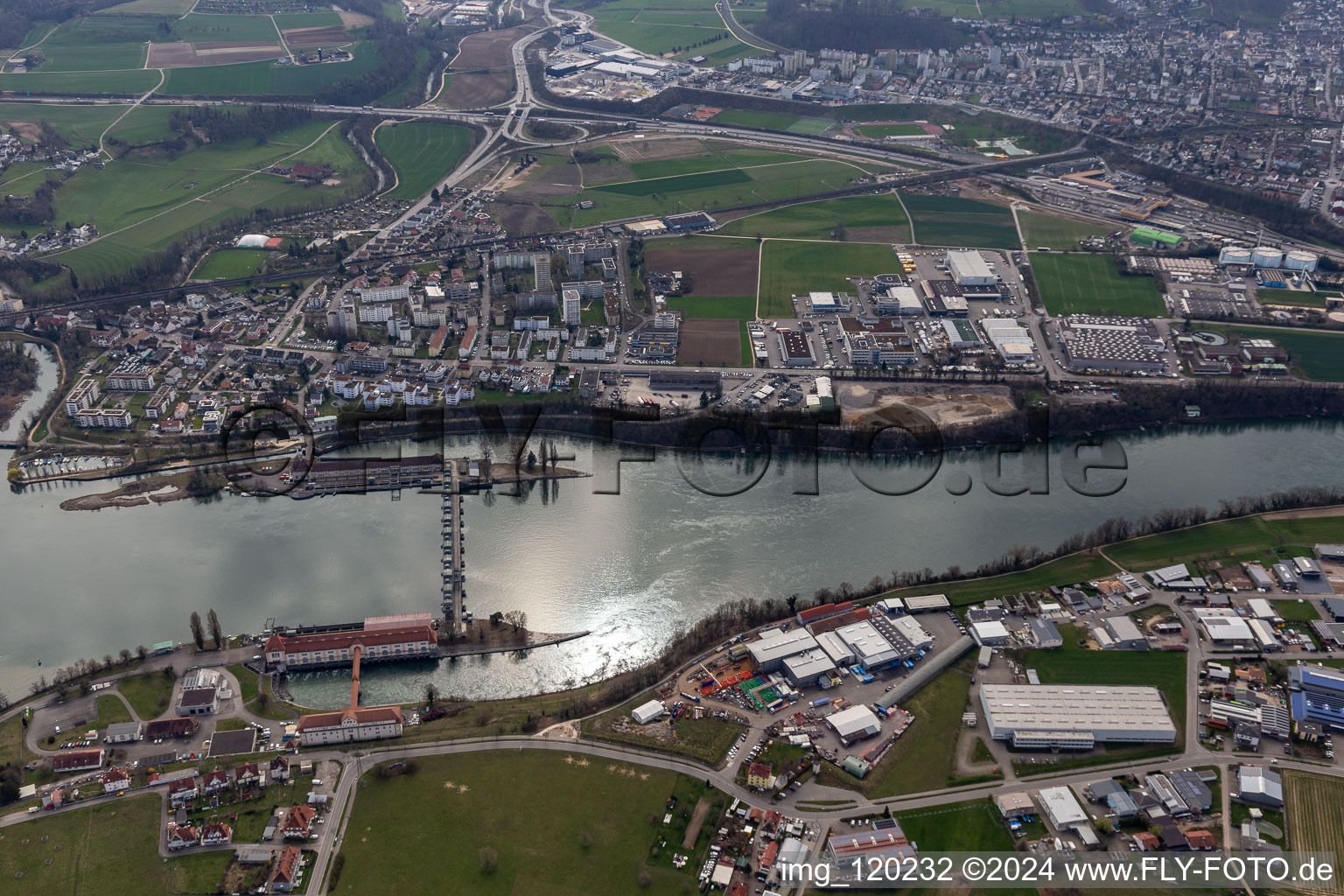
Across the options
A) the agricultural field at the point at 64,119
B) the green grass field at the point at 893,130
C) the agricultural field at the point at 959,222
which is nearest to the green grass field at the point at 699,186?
the agricultural field at the point at 959,222

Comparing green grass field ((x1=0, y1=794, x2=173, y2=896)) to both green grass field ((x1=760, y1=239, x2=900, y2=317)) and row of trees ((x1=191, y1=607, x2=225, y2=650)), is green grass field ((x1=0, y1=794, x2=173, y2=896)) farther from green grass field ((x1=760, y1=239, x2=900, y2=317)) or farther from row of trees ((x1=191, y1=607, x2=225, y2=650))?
green grass field ((x1=760, y1=239, x2=900, y2=317))

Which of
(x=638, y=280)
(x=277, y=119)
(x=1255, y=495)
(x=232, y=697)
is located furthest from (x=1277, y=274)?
(x=277, y=119)

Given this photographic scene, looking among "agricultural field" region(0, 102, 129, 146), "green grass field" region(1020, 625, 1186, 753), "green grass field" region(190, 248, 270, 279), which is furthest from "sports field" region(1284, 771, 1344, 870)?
"agricultural field" region(0, 102, 129, 146)

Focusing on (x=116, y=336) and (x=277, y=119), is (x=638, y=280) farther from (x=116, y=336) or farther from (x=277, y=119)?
(x=277, y=119)

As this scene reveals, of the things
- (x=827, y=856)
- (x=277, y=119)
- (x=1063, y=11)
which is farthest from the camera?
(x=1063, y=11)

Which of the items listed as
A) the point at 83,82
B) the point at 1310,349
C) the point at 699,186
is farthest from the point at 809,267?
the point at 83,82

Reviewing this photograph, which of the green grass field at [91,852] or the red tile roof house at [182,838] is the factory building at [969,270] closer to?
the red tile roof house at [182,838]

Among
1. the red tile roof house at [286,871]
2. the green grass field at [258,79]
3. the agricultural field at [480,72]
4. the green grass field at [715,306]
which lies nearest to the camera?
the red tile roof house at [286,871]
